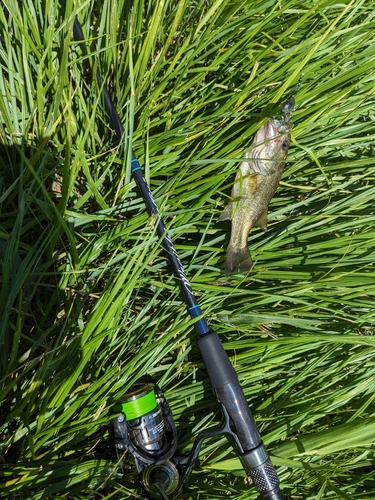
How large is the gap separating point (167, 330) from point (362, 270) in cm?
97

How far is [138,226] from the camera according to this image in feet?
7.21

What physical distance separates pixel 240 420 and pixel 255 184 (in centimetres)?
102

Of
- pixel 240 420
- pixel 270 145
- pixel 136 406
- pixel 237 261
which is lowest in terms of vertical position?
pixel 240 420

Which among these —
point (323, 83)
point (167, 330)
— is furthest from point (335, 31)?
point (167, 330)

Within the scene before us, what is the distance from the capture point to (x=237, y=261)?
2240mm

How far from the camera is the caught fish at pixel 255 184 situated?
2.22 m

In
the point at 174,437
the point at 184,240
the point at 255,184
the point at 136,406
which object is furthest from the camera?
the point at 184,240

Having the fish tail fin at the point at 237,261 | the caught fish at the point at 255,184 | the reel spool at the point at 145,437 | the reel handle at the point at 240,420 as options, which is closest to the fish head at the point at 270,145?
the caught fish at the point at 255,184

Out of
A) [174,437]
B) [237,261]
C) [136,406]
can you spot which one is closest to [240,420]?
[174,437]

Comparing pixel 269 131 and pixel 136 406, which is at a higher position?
pixel 269 131

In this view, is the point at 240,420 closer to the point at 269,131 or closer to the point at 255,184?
the point at 255,184

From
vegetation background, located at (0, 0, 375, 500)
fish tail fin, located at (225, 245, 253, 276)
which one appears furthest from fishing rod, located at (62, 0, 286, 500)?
fish tail fin, located at (225, 245, 253, 276)

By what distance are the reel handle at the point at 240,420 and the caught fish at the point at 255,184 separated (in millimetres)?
387

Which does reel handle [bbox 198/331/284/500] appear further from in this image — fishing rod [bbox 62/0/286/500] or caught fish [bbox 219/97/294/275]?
caught fish [bbox 219/97/294/275]
